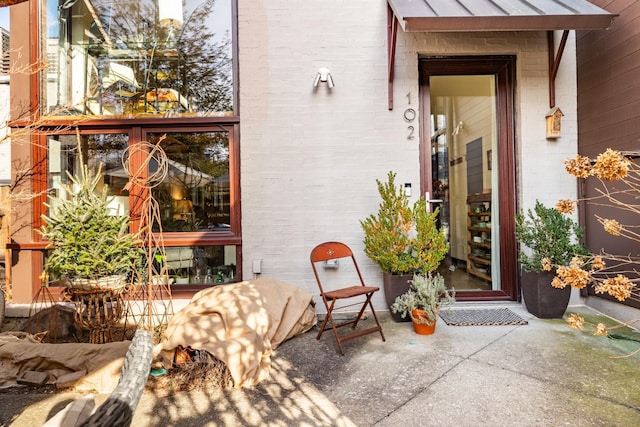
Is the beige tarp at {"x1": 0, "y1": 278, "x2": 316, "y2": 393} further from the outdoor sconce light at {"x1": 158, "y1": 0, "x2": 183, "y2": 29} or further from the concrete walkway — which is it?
the outdoor sconce light at {"x1": 158, "y1": 0, "x2": 183, "y2": 29}

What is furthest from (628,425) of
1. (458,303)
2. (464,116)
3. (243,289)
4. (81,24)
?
(81,24)

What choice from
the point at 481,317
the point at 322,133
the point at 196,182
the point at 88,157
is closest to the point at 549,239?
the point at 481,317

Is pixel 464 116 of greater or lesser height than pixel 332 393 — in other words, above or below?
above

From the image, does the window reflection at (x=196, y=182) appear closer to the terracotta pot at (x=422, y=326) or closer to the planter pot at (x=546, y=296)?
the terracotta pot at (x=422, y=326)

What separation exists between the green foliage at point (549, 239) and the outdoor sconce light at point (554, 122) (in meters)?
0.90

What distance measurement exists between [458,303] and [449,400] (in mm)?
1915

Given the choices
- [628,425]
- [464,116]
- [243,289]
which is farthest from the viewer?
[464,116]

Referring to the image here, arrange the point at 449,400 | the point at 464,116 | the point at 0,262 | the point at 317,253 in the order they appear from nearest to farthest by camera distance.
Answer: the point at 449,400
the point at 317,253
the point at 464,116
the point at 0,262

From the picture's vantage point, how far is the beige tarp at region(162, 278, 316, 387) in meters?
2.35

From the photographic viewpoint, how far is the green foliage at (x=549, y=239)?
321 centimetres

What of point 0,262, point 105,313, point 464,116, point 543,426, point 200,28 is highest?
Result: point 200,28

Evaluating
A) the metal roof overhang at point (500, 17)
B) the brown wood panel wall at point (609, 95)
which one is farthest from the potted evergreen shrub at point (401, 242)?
the brown wood panel wall at point (609, 95)

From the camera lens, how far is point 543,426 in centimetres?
180

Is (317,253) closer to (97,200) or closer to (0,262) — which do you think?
(97,200)
